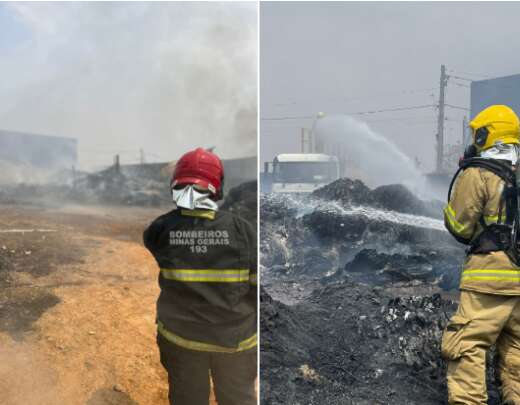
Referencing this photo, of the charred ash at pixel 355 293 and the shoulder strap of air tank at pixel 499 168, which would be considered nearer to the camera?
the shoulder strap of air tank at pixel 499 168

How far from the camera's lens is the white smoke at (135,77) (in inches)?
98.1

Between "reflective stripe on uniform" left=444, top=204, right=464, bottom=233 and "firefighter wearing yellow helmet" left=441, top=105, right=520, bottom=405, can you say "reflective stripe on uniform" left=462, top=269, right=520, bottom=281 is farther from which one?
"reflective stripe on uniform" left=444, top=204, right=464, bottom=233

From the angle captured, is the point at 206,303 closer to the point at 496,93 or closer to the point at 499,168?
the point at 499,168

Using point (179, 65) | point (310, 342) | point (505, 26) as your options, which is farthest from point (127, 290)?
point (505, 26)

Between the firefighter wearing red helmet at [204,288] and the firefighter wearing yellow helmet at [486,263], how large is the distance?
1.08 meters

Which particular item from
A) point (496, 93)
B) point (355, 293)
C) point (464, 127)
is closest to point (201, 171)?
point (355, 293)

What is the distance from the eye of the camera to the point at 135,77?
2516mm

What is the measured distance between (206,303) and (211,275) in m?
0.14

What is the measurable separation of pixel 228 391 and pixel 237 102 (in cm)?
152

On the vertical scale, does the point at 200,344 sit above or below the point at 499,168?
below

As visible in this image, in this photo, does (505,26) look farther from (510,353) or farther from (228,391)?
(228,391)

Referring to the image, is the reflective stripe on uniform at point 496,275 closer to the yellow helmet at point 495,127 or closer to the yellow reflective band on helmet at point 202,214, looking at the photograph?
the yellow helmet at point 495,127

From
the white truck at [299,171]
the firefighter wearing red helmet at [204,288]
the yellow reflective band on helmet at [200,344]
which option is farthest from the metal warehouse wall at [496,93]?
the yellow reflective band on helmet at [200,344]

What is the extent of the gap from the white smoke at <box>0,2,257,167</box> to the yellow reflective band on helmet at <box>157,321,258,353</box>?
0.91 meters
